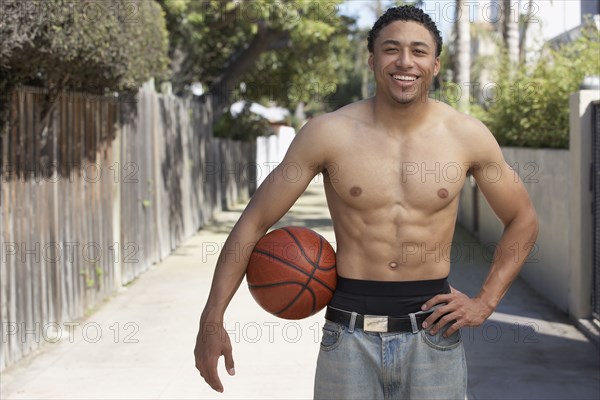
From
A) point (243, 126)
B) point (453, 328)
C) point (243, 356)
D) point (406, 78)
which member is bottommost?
point (243, 356)

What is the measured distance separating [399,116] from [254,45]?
16580 mm

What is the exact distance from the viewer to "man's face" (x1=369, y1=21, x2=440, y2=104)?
3.35 m

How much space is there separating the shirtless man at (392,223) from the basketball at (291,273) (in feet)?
0.17

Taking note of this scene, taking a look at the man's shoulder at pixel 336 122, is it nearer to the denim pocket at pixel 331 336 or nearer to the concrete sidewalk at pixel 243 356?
the denim pocket at pixel 331 336

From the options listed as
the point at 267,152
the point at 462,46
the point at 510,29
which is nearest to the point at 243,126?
the point at 267,152

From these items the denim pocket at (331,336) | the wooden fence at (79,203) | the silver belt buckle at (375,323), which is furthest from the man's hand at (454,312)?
the wooden fence at (79,203)

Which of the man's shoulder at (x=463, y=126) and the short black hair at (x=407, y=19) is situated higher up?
the short black hair at (x=407, y=19)

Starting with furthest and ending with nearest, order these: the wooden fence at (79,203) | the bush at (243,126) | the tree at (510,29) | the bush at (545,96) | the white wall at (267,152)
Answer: the white wall at (267,152) → the bush at (243,126) → the tree at (510,29) → the bush at (545,96) → the wooden fence at (79,203)

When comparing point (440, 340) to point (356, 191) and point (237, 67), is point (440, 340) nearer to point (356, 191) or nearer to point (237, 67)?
point (356, 191)

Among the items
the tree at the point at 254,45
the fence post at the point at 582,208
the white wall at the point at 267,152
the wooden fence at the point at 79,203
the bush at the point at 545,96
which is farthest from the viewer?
the white wall at the point at 267,152

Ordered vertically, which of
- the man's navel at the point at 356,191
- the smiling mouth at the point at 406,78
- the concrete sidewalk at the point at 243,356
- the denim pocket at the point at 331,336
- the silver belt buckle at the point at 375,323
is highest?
the smiling mouth at the point at 406,78

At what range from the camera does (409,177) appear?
3.40 meters

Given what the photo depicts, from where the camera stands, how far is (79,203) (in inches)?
361

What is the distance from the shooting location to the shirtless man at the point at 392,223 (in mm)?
3354
